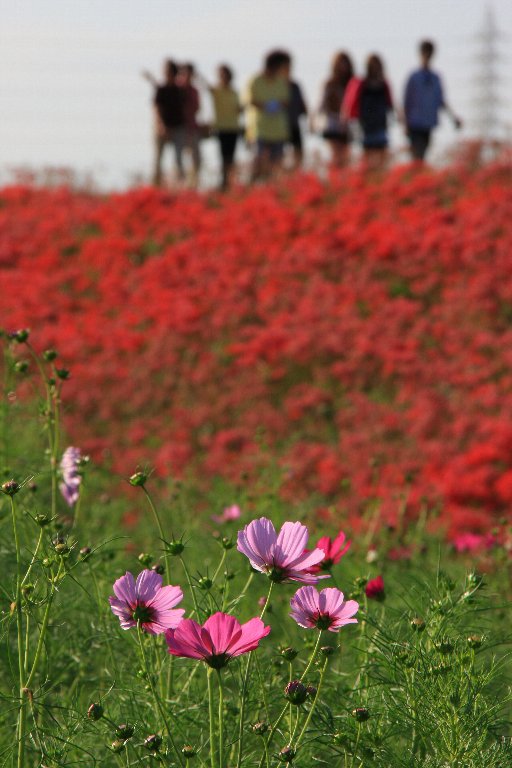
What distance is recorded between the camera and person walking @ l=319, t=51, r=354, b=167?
1215 cm

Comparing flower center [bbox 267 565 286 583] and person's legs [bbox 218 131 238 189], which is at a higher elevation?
flower center [bbox 267 565 286 583]

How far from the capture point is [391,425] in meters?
7.86

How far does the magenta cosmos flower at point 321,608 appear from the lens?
1.63 m

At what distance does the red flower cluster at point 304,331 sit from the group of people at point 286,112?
540 mm

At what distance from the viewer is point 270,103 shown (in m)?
12.3

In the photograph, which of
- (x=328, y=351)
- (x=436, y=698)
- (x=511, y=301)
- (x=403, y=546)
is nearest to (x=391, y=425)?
(x=328, y=351)

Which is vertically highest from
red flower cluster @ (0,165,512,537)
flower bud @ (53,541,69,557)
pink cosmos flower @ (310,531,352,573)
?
flower bud @ (53,541,69,557)

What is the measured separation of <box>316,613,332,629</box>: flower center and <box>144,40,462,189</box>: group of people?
423 inches

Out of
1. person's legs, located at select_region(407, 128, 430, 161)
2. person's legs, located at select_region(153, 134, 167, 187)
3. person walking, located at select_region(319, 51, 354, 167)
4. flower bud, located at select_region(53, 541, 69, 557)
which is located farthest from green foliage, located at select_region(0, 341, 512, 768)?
person's legs, located at select_region(153, 134, 167, 187)

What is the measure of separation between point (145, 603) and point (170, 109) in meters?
11.9

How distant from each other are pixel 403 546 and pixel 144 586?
3233mm

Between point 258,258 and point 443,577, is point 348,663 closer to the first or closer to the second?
point 443,577

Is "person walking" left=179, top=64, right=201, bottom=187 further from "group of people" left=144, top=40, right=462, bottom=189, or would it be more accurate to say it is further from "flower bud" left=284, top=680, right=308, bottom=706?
"flower bud" left=284, top=680, right=308, bottom=706

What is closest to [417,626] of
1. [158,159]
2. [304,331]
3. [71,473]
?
[71,473]
